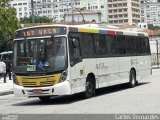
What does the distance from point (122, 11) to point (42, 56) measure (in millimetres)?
157932

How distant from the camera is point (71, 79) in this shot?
1652 centimetres

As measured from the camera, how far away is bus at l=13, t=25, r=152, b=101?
1630 cm

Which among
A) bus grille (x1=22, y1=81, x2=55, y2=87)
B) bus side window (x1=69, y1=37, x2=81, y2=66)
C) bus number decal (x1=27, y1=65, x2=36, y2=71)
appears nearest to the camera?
bus grille (x1=22, y1=81, x2=55, y2=87)

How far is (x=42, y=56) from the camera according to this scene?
16.5m

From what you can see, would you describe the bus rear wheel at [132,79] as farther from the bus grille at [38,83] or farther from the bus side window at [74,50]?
the bus grille at [38,83]

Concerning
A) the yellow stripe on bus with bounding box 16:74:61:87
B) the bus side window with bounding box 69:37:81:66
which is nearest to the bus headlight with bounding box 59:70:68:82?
the yellow stripe on bus with bounding box 16:74:61:87

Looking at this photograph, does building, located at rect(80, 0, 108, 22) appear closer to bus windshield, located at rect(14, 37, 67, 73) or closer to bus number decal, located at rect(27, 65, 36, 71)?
bus windshield, located at rect(14, 37, 67, 73)

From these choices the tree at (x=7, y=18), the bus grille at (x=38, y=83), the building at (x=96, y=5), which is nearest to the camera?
the bus grille at (x=38, y=83)

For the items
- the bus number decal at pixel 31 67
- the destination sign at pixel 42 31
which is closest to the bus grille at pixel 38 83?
the bus number decal at pixel 31 67

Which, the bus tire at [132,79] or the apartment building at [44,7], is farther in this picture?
the apartment building at [44,7]

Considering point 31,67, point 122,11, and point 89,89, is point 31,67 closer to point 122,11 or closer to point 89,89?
point 89,89

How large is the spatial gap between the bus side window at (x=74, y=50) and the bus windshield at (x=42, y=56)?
1.18 ft

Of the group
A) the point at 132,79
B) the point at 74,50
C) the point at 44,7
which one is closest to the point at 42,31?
the point at 74,50

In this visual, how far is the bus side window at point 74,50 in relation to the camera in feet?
55.0
